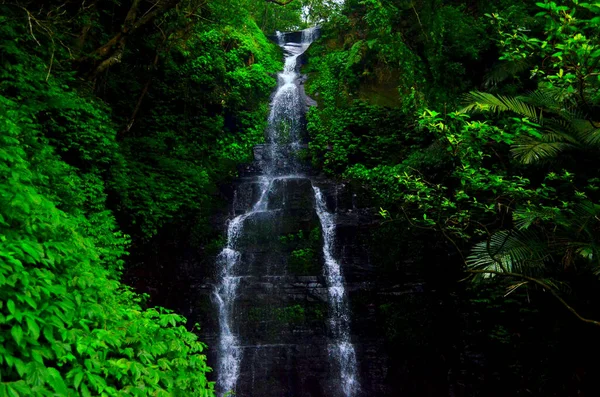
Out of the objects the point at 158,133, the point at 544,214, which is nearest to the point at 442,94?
the point at 544,214

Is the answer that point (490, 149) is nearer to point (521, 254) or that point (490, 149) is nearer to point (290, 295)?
point (521, 254)

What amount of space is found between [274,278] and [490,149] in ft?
20.6

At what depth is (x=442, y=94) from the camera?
9.27 m

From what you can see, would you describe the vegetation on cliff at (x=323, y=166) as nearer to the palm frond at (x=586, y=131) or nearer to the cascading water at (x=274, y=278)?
the palm frond at (x=586, y=131)

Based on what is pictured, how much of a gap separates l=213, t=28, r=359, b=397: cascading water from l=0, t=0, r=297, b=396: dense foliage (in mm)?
904

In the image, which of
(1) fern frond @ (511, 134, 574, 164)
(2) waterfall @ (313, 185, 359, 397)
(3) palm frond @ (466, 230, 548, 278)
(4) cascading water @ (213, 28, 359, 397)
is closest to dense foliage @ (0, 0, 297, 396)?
(4) cascading water @ (213, 28, 359, 397)

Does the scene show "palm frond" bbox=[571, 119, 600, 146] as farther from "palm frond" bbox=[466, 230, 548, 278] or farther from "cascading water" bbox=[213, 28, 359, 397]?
"cascading water" bbox=[213, 28, 359, 397]

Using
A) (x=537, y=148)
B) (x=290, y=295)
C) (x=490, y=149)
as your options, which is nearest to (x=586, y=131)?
(x=537, y=148)

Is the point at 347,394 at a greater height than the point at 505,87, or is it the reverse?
the point at 505,87

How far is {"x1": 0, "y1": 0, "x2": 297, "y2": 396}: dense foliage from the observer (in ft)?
8.77

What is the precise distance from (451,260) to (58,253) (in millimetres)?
8476

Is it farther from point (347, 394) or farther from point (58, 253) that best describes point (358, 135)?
point (58, 253)

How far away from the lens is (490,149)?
5.68m

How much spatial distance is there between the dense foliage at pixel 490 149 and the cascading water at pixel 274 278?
1.05m
